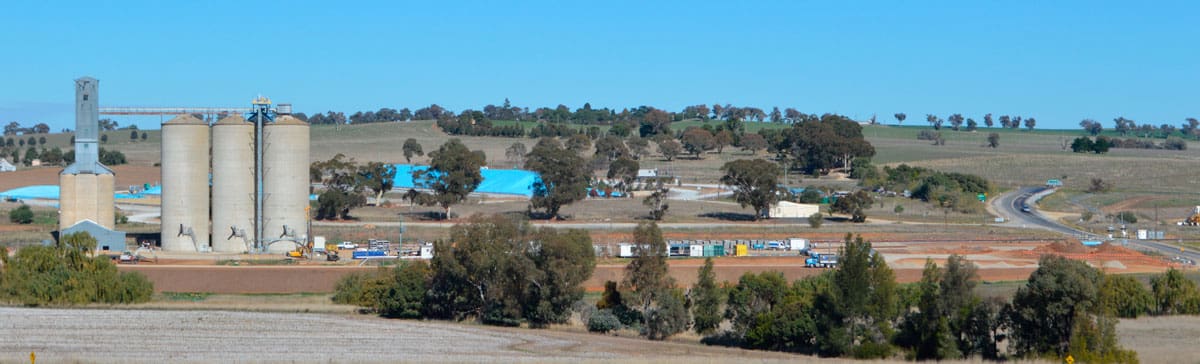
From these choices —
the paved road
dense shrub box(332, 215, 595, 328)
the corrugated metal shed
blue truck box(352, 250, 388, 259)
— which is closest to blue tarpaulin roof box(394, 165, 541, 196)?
the paved road

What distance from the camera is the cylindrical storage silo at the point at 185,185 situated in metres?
59.1

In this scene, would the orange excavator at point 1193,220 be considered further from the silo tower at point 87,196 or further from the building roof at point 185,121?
the silo tower at point 87,196

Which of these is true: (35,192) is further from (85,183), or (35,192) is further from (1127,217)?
(1127,217)

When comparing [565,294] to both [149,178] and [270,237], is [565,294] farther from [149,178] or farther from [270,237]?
[149,178]

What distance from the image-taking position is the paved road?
66812 millimetres

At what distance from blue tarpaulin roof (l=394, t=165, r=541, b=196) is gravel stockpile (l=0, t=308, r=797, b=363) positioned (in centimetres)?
5462

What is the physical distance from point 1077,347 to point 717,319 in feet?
35.3

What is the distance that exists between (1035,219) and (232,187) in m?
51.5

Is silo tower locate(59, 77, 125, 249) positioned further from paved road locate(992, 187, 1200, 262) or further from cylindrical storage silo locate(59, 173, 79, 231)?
paved road locate(992, 187, 1200, 262)

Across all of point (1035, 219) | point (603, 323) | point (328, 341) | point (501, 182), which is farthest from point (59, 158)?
point (328, 341)

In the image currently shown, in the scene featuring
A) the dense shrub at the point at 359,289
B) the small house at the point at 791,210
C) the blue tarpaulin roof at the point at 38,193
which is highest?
the blue tarpaulin roof at the point at 38,193

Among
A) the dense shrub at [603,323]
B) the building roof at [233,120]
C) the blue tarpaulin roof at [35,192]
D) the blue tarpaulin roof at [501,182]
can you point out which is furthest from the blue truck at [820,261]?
the blue tarpaulin roof at [35,192]

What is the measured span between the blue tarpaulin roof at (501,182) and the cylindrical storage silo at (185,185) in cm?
3464

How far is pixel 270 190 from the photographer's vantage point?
59688 mm
